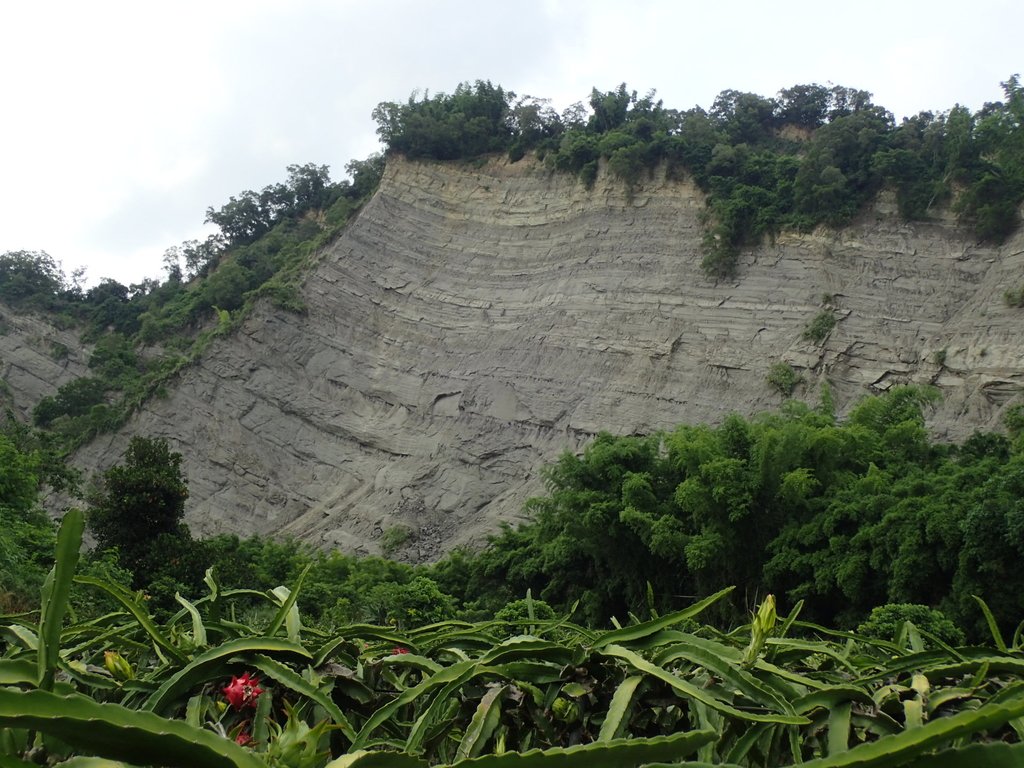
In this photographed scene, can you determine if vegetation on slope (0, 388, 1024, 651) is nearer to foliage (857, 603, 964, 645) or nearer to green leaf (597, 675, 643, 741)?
foliage (857, 603, 964, 645)

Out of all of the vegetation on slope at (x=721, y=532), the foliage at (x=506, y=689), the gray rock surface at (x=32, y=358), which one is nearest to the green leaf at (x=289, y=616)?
the foliage at (x=506, y=689)

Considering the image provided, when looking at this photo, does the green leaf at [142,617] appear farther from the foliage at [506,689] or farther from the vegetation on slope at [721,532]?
the vegetation on slope at [721,532]

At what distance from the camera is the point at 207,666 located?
1444 mm

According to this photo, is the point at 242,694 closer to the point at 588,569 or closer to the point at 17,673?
the point at 17,673

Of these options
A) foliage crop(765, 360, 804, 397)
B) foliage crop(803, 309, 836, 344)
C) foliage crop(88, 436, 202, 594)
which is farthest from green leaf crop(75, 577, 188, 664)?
foliage crop(803, 309, 836, 344)

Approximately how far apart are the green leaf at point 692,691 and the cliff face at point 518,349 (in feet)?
75.9

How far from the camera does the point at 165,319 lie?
1415 inches

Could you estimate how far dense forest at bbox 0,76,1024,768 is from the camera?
132 cm

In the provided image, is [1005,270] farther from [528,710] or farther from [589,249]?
[528,710]

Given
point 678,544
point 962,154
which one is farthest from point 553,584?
point 962,154

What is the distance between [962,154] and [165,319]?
92.6ft

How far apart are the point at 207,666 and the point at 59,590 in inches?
12.7

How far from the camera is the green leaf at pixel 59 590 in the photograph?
1182mm

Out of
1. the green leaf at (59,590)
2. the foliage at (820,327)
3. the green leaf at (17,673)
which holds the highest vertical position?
the green leaf at (59,590)
